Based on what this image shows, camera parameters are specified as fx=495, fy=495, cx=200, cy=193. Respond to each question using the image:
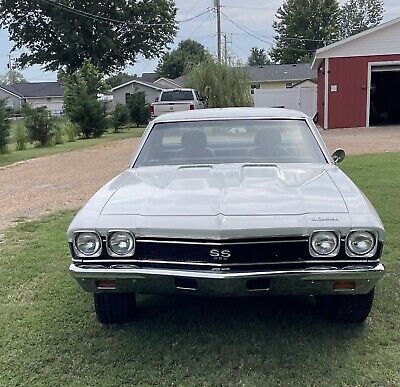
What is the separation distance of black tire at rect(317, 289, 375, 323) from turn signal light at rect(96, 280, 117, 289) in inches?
57.8

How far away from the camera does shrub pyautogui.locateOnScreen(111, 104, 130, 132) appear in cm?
2842

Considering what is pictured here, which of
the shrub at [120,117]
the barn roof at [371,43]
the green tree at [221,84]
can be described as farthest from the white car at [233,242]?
the shrub at [120,117]

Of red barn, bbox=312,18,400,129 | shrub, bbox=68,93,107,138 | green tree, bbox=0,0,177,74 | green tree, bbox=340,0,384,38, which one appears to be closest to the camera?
red barn, bbox=312,18,400,129

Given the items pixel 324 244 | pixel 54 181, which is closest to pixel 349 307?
pixel 324 244

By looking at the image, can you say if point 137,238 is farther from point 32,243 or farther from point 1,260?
point 32,243

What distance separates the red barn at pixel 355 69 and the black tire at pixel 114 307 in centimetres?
2033

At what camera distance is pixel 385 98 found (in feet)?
82.3

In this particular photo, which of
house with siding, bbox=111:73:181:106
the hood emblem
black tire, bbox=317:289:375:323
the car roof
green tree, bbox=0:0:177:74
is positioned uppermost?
green tree, bbox=0:0:177:74

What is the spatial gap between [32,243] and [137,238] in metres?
3.48

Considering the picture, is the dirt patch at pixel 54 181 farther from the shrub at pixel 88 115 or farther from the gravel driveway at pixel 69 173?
the shrub at pixel 88 115

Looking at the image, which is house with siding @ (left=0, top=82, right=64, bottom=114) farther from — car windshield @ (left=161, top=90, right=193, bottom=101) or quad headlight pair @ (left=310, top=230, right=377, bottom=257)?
quad headlight pair @ (left=310, top=230, right=377, bottom=257)

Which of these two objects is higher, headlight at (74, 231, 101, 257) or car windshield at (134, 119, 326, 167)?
car windshield at (134, 119, 326, 167)

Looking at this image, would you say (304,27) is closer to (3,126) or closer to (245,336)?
(3,126)

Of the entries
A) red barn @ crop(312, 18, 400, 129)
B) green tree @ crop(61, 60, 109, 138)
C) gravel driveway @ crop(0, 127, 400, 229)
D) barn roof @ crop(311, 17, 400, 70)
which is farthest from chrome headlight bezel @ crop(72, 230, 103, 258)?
green tree @ crop(61, 60, 109, 138)
